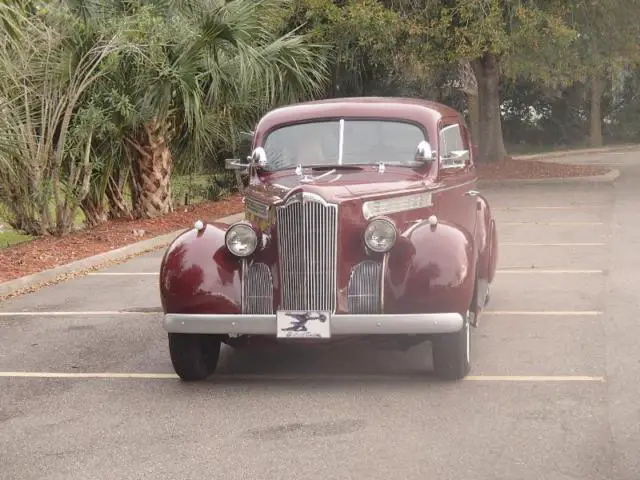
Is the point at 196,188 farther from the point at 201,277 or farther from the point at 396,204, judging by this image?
the point at 201,277

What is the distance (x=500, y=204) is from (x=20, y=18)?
32.3ft

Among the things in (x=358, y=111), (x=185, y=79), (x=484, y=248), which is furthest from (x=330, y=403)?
(x=185, y=79)

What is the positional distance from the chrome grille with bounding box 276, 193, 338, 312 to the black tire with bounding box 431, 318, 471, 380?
763 mm

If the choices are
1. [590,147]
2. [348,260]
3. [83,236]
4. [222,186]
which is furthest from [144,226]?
[590,147]

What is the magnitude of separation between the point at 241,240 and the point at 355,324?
96 cm

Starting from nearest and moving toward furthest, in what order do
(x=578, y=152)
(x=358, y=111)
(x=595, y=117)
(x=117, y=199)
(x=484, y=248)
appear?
(x=358, y=111) < (x=484, y=248) < (x=117, y=199) < (x=578, y=152) < (x=595, y=117)

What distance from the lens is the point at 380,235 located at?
22.9 ft

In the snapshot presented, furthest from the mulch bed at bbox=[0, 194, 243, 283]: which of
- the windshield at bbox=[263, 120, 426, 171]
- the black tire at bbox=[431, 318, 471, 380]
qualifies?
the black tire at bbox=[431, 318, 471, 380]

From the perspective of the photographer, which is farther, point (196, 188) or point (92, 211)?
point (196, 188)

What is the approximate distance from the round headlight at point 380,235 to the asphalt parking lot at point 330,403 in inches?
34.8

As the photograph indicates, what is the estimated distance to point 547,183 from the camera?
25.4 meters

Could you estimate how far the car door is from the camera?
321 inches

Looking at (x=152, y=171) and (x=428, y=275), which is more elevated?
(x=428, y=275)

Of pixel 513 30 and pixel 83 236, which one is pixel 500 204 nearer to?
pixel 513 30
